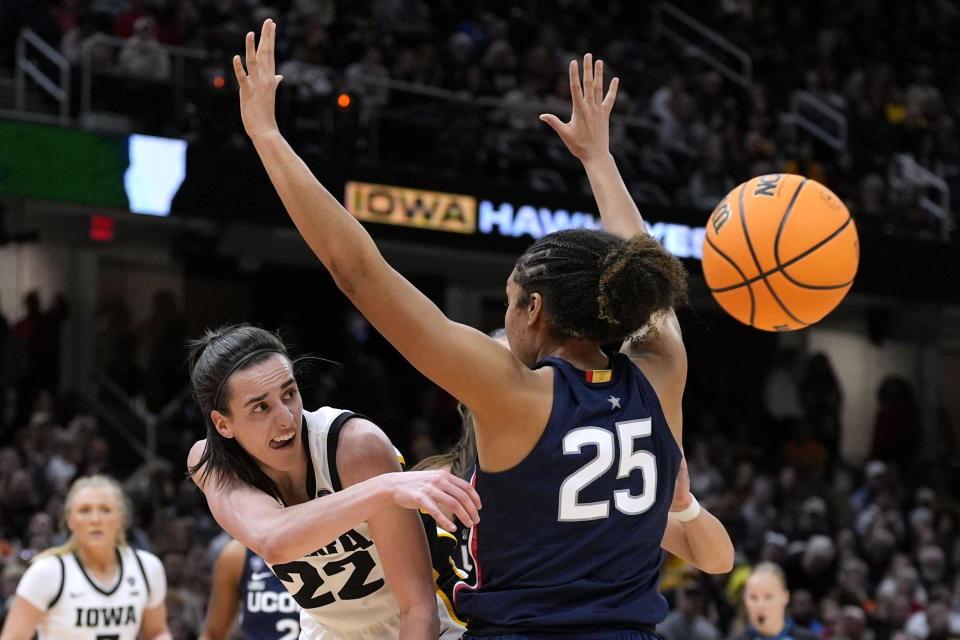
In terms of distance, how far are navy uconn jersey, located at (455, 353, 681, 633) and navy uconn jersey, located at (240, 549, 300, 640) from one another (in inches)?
109

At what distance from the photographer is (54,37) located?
1077 cm

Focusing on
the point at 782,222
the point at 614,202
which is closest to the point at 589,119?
the point at 614,202

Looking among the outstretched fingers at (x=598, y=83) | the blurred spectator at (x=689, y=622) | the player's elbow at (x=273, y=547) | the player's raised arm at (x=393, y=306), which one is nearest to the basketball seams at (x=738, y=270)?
the outstretched fingers at (x=598, y=83)

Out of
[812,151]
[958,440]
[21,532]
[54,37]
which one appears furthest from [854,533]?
[54,37]

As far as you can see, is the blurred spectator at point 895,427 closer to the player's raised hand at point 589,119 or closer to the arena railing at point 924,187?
the arena railing at point 924,187

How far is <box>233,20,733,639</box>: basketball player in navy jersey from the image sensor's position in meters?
2.35

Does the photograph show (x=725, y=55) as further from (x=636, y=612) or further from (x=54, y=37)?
(x=636, y=612)

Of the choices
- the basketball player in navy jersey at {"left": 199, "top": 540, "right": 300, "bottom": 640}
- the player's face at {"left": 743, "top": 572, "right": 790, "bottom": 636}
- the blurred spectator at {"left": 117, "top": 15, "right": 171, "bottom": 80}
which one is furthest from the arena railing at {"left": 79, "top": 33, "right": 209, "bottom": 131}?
the player's face at {"left": 743, "top": 572, "right": 790, "bottom": 636}

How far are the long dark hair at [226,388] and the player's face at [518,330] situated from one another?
2.46 ft

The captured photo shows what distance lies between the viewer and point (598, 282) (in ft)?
8.13

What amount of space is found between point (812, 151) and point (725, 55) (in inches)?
72.5

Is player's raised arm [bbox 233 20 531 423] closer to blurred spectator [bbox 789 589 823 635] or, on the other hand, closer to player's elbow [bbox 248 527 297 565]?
player's elbow [bbox 248 527 297 565]

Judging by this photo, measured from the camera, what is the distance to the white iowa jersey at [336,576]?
308 cm

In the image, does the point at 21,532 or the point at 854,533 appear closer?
the point at 21,532
